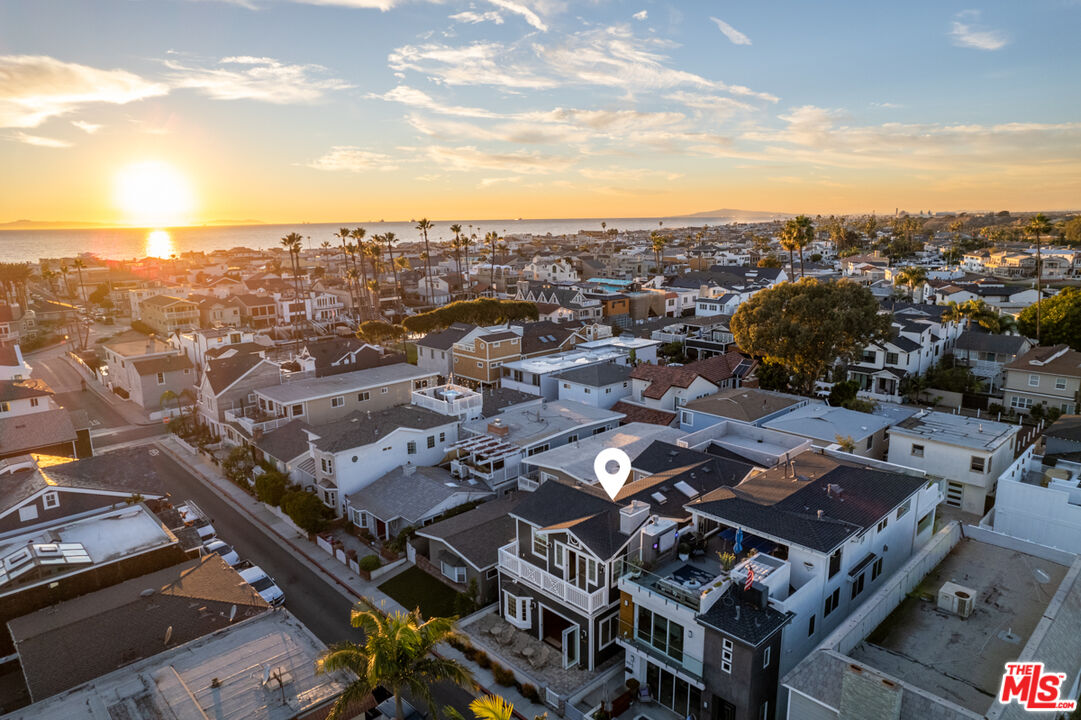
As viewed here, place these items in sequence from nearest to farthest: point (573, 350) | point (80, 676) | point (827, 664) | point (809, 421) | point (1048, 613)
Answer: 1. point (827, 664)
2. point (1048, 613)
3. point (80, 676)
4. point (809, 421)
5. point (573, 350)

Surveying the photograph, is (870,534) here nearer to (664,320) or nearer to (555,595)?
(555,595)

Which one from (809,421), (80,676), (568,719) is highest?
(809,421)

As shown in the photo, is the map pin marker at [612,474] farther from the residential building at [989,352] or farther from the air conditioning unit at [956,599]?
the residential building at [989,352]

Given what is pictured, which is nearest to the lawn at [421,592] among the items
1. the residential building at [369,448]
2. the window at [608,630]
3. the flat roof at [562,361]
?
the residential building at [369,448]

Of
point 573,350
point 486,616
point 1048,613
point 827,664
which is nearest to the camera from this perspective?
point 827,664

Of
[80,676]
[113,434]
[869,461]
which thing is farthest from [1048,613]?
[113,434]

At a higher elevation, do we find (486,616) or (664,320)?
(664,320)

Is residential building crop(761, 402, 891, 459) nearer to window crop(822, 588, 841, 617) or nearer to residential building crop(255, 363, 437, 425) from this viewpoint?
window crop(822, 588, 841, 617)
